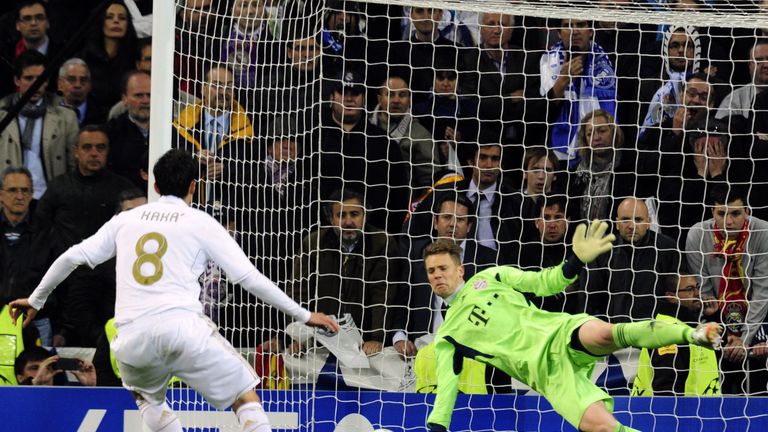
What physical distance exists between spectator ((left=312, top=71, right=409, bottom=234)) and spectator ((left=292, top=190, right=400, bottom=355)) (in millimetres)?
342

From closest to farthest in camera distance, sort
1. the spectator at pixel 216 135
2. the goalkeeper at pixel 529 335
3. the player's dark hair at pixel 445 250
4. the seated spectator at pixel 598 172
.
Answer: the goalkeeper at pixel 529 335
the player's dark hair at pixel 445 250
the spectator at pixel 216 135
the seated spectator at pixel 598 172

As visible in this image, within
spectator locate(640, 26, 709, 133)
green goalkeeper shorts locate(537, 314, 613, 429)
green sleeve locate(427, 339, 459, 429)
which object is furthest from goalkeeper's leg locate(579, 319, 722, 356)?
spectator locate(640, 26, 709, 133)

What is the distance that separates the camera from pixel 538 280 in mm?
6828

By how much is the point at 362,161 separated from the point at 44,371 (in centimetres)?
256

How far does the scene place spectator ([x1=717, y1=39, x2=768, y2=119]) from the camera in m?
8.70

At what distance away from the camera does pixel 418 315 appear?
827cm

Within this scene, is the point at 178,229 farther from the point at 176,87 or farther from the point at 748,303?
the point at 748,303

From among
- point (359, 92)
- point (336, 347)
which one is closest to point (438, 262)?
point (336, 347)

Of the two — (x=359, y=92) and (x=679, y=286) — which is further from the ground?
(x=359, y=92)

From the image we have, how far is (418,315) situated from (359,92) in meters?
1.65

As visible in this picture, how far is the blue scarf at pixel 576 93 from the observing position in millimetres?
8664

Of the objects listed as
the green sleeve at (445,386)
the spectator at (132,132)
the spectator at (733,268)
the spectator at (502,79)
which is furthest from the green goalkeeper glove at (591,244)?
the spectator at (132,132)

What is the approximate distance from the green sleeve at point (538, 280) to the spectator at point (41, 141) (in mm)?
3470

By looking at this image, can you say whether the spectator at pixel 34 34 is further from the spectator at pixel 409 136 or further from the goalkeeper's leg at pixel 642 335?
the goalkeeper's leg at pixel 642 335
